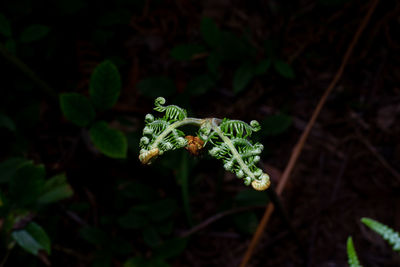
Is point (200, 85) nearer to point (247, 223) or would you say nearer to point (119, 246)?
point (247, 223)

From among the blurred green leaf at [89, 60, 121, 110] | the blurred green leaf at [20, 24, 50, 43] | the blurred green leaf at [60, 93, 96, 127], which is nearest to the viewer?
the blurred green leaf at [89, 60, 121, 110]

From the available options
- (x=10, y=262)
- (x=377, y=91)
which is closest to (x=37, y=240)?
(x=10, y=262)

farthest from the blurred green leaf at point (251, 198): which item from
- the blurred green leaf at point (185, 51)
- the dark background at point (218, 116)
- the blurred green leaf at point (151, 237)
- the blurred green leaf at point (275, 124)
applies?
the blurred green leaf at point (185, 51)

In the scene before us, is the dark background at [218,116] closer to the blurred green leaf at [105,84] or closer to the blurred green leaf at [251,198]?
the blurred green leaf at [251,198]

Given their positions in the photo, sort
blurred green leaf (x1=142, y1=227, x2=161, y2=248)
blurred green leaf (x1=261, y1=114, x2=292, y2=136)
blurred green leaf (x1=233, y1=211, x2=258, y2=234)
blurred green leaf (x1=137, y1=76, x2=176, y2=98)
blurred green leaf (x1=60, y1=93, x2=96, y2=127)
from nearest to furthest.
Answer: blurred green leaf (x1=60, y1=93, x2=96, y2=127) → blurred green leaf (x1=142, y1=227, x2=161, y2=248) → blurred green leaf (x1=233, y1=211, x2=258, y2=234) → blurred green leaf (x1=261, y1=114, x2=292, y2=136) → blurred green leaf (x1=137, y1=76, x2=176, y2=98)

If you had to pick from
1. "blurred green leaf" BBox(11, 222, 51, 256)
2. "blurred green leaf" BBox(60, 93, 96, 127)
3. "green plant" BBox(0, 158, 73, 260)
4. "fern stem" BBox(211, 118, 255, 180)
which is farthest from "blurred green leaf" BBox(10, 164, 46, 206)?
"fern stem" BBox(211, 118, 255, 180)

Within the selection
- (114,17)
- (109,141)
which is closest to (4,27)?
(114,17)

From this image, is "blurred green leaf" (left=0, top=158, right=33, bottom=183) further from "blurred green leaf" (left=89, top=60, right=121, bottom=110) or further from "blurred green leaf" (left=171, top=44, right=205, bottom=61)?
"blurred green leaf" (left=171, top=44, right=205, bottom=61)

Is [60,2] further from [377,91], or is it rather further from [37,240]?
[377,91]
